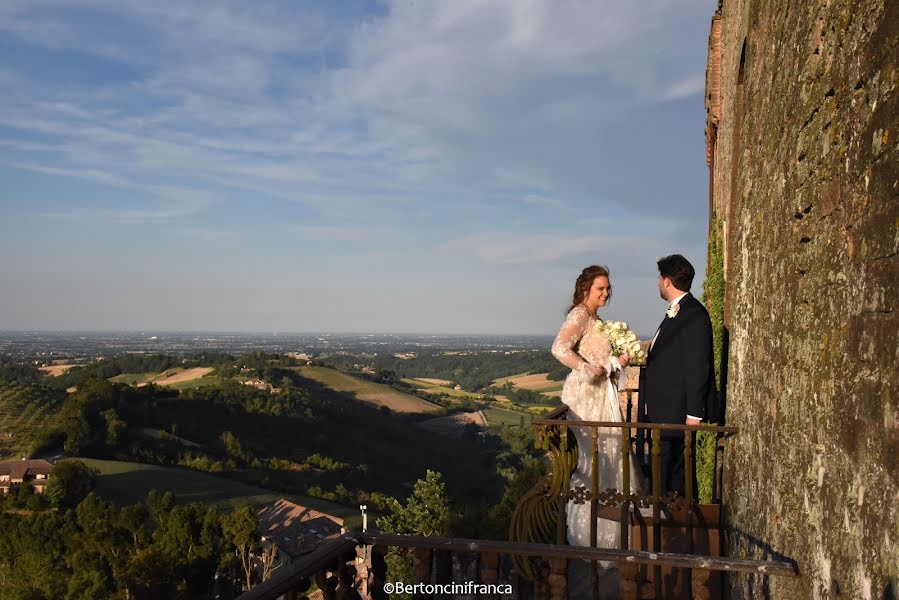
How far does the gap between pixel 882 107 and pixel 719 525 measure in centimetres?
363

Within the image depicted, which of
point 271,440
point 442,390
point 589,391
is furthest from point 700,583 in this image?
point 442,390

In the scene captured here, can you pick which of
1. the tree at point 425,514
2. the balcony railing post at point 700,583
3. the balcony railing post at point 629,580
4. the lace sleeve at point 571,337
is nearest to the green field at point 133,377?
the tree at point 425,514

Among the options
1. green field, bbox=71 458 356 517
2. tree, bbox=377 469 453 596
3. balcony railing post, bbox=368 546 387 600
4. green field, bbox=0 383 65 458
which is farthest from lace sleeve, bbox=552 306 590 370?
green field, bbox=0 383 65 458

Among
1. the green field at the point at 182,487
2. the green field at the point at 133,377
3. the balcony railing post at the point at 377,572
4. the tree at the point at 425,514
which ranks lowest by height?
the green field at the point at 182,487

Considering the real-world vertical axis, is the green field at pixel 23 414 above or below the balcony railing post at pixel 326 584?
below

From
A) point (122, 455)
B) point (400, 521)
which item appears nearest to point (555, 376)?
point (122, 455)

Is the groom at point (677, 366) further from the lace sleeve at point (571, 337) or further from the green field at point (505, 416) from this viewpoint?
the green field at point (505, 416)

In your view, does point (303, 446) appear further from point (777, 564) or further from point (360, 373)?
point (777, 564)

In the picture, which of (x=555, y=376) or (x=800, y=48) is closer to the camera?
(x=800, y=48)

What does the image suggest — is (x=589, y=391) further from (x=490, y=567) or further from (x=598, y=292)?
(x=490, y=567)

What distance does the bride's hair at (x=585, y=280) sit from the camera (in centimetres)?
599

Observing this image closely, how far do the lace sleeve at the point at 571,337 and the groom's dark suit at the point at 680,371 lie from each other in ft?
2.02

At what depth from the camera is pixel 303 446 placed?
306ft

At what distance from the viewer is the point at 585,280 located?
600 cm
